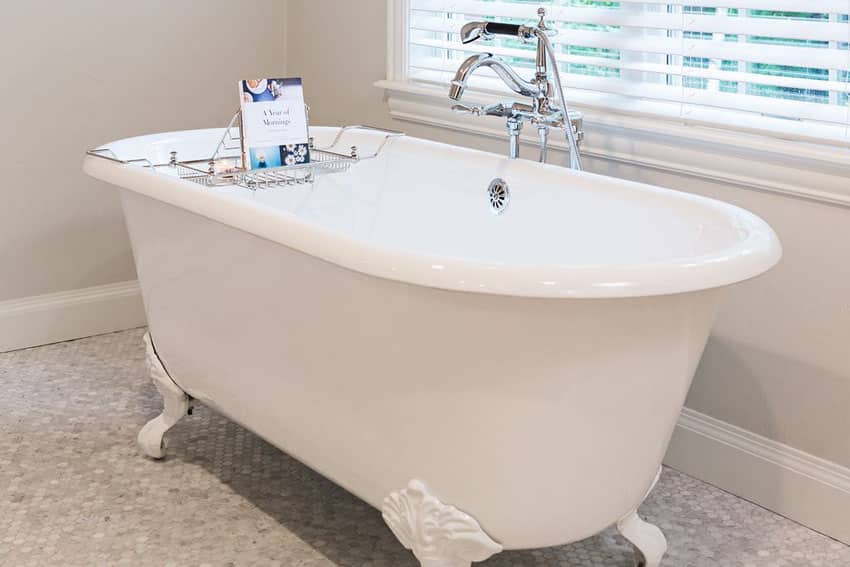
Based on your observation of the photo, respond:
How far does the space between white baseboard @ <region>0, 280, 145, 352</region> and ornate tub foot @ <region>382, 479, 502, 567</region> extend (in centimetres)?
185

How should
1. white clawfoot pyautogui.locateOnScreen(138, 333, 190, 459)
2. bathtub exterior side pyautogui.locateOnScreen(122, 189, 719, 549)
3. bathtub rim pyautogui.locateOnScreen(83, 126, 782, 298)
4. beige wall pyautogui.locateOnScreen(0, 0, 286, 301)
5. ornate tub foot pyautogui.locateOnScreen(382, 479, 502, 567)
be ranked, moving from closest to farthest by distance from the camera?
bathtub rim pyautogui.locateOnScreen(83, 126, 782, 298) < bathtub exterior side pyautogui.locateOnScreen(122, 189, 719, 549) < ornate tub foot pyautogui.locateOnScreen(382, 479, 502, 567) < white clawfoot pyautogui.locateOnScreen(138, 333, 190, 459) < beige wall pyautogui.locateOnScreen(0, 0, 286, 301)

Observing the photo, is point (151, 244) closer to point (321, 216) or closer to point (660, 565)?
point (321, 216)

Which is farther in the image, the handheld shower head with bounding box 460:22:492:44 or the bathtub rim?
the handheld shower head with bounding box 460:22:492:44

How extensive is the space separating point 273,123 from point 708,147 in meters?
1.03

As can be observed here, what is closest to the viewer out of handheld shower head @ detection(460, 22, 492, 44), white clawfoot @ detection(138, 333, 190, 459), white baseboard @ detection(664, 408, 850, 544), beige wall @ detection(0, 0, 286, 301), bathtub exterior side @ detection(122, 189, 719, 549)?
bathtub exterior side @ detection(122, 189, 719, 549)

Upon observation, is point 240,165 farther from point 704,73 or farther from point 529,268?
point 529,268

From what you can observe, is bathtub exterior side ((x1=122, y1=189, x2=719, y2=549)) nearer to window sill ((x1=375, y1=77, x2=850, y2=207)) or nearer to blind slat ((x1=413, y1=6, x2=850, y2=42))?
window sill ((x1=375, y1=77, x2=850, y2=207))

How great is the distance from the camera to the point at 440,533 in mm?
1762

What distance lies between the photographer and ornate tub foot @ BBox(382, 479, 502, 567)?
1751mm

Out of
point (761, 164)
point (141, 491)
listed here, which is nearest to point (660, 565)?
point (761, 164)

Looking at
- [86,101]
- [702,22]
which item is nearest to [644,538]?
[702,22]

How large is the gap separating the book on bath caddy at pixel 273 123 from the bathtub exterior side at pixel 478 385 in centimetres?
57

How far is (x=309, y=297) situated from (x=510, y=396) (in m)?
0.43

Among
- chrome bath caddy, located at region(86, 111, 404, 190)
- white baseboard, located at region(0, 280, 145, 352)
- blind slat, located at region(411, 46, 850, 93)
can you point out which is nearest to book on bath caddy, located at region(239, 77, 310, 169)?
chrome bath caddy, located at region(86, 111, 404, 190)
